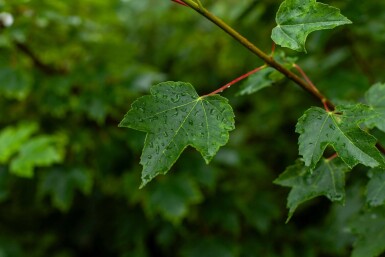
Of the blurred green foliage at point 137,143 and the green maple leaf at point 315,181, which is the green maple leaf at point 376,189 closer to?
the green maple leaf at point 315,181

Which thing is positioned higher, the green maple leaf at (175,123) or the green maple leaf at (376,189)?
the green maple leaf at (175,123)

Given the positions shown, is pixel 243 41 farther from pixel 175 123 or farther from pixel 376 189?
pixel 376 189

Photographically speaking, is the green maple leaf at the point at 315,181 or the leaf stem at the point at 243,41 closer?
the leaf stem at the point at 243,41

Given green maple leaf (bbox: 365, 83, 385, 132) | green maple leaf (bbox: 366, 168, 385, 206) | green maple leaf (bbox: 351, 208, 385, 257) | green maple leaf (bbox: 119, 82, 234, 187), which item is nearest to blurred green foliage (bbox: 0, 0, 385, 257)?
green maple leaf (bbox: 365, 83, 385, 132)

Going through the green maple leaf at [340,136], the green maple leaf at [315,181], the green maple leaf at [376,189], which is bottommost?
the green maple leaf at [315,181]

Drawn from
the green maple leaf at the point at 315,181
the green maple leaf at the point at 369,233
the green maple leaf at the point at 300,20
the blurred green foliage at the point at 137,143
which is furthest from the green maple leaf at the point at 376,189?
the blurred green foliage at the point at 137,143
